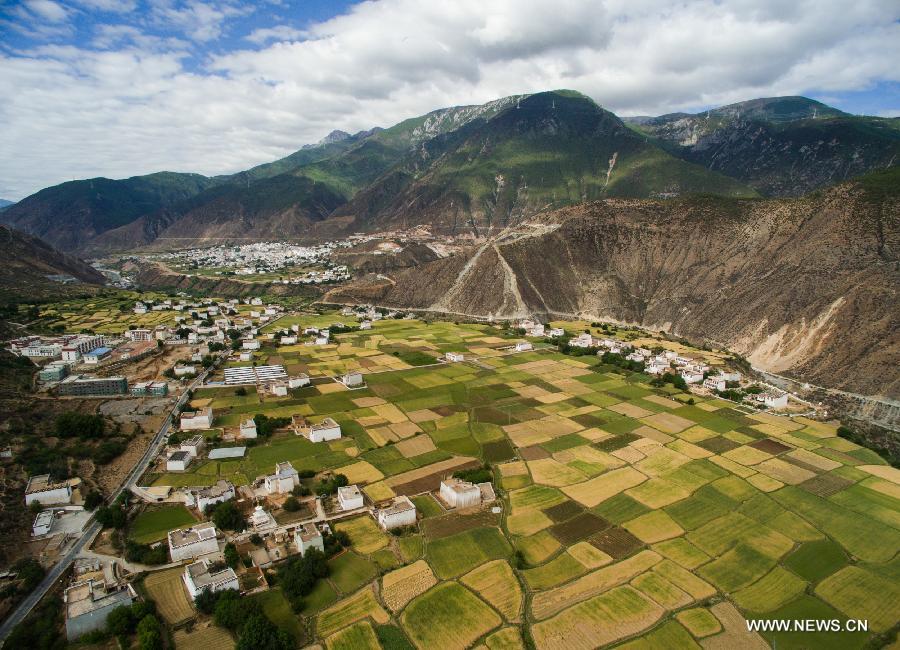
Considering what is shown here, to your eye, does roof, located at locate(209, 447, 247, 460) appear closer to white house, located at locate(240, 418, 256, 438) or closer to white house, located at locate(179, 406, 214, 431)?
white house, located at locate(240, 418, 256, 438)

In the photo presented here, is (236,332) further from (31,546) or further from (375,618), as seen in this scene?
(375,618)

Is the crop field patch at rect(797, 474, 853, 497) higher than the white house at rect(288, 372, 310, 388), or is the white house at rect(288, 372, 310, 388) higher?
the white house at rect(288, 372, 310, 388)

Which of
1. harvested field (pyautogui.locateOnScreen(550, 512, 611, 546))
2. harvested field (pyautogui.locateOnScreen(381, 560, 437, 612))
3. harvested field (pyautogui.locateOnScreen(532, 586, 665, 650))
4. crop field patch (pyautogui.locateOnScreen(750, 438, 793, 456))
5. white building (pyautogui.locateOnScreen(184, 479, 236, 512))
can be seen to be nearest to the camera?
harvested field (pyautogui.locateOnScreen(532, 586, 665, 650))

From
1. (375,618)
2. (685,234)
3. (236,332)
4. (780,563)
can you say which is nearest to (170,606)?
(375,618)

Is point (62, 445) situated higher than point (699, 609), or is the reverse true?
point (62, 445)

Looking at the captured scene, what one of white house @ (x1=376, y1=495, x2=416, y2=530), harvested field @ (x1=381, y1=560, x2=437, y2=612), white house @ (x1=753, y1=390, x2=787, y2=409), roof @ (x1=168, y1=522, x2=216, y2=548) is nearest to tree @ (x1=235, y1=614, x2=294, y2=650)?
harvested field @ (x1=381, y1=560, x2=437, y2=612)

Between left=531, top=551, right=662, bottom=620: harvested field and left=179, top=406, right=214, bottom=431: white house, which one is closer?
left=531, top=551, right=662, bottom=620: harvested field
